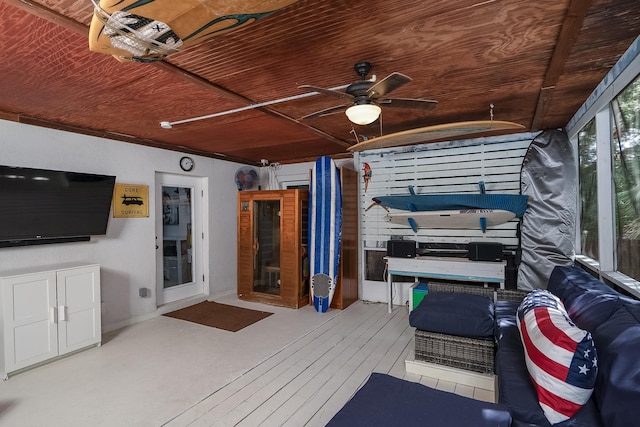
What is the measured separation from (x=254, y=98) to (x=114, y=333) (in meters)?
3.28

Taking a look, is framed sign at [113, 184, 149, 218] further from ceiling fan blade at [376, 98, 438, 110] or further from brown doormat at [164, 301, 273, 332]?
ceiling fan blade at [376, 98, 438, 110]

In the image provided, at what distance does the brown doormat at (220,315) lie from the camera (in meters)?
4.15

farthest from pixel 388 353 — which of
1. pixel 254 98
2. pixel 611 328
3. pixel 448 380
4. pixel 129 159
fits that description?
pixel 129 159

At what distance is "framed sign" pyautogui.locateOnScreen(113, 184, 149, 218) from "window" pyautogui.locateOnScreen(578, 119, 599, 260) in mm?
5137

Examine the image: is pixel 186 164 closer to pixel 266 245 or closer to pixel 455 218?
pixel 266 245

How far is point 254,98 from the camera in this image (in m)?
2.85

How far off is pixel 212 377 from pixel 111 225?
2.45 m

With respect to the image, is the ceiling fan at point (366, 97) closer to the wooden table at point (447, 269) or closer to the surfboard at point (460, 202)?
the surfboard at point (460, 202)

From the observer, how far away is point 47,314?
3.10 m

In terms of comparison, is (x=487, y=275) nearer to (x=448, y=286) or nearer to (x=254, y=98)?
(x=448, y=286)

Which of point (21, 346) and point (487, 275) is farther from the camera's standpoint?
point (487, 275)

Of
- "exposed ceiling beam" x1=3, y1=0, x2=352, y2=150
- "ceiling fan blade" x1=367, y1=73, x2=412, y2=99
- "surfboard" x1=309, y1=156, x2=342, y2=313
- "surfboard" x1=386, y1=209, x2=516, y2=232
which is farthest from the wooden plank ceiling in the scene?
"surfboard" x1=309, y1=156, x2=342, y2=313

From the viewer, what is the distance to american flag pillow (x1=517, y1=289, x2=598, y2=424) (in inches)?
54.9

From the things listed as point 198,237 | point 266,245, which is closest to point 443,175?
point 266,245
